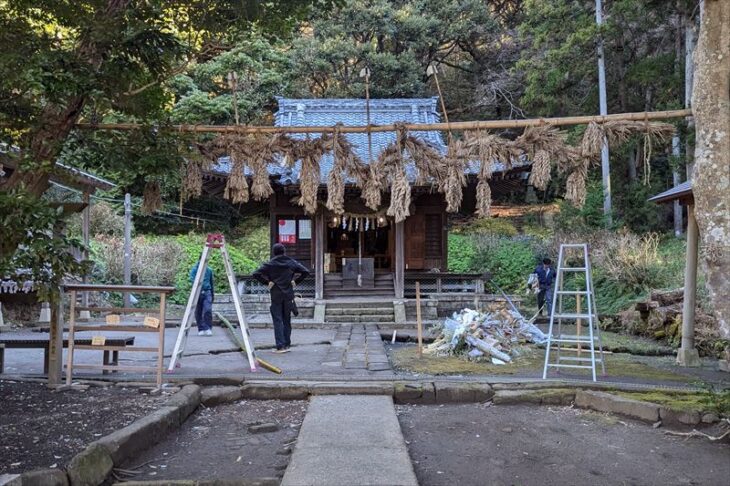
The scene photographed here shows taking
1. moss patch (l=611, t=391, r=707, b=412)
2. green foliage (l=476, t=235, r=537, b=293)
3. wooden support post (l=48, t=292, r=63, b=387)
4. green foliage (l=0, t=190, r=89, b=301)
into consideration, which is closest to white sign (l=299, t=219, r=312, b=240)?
green foliage (l=476, t=235, r=537, b=293)

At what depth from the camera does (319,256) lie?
16156 mm

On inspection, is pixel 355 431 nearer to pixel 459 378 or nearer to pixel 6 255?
pixel 459 378

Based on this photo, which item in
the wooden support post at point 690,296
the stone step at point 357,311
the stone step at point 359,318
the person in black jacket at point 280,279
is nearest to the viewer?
the wooden support post at point 690,296

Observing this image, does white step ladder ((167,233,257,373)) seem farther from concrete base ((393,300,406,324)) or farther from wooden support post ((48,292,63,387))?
concrete base ((393,300,406,324))

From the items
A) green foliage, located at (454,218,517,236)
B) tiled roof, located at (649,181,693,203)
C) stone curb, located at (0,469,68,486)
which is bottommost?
stone curb, located at (0,469,68,486)

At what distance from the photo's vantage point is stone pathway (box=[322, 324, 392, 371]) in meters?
7.61

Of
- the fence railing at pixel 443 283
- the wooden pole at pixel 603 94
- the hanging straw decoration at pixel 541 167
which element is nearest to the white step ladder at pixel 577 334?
the hanging straw decoration at pixel 541 167

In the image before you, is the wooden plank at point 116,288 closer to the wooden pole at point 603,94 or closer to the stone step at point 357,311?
the stone step at point 357,311

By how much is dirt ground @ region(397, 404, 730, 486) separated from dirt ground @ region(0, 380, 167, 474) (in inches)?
105

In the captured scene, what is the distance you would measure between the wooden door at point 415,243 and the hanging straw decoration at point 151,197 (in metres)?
10.5

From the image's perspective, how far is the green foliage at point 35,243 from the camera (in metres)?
3.93

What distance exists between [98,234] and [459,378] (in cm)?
1788

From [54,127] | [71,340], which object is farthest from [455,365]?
[54,127]

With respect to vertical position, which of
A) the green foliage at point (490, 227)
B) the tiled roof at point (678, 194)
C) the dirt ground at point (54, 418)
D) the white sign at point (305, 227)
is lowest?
the dirt ground at point (54, 418)
